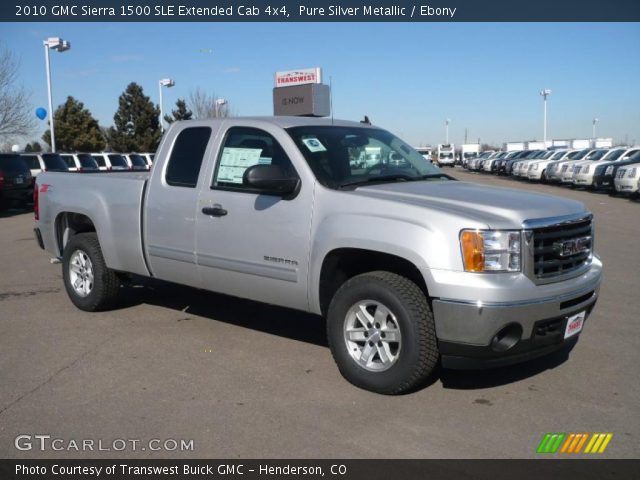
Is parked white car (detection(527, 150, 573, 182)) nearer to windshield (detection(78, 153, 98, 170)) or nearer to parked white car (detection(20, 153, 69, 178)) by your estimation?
windshield (detection(78, 153, 98, 170))

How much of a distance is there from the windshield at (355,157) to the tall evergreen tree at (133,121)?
4445 centimetres

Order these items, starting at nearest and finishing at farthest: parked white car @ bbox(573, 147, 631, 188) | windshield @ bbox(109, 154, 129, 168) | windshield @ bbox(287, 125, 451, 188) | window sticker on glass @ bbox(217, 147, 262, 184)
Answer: windshield @ bbox(287, 125, 451, 188)
window sticker on glass @ bbox(217, 147, 262, 184)
parked white car @ bbox(573, 147, 631, 188)
windshield @ bbox(109, 154, 129, 168)

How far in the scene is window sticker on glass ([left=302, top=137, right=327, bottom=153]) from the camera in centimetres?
512

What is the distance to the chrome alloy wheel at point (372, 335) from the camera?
4410 mm

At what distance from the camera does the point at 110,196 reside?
636 centimetres

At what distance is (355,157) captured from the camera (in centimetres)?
527

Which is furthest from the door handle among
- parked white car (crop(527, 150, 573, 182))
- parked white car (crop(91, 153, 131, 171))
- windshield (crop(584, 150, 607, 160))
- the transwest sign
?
parked white car (crop(527, 150, 573, 182))

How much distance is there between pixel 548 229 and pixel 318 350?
7.37ft

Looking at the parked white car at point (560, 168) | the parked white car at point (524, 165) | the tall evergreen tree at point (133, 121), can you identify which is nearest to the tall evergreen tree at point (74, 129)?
the tall evergreen tree at point (133, 121)

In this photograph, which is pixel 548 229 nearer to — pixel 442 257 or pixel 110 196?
pixel 442 257

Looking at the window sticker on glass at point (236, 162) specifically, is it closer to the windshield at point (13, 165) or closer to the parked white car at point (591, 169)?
the windshield at point (13, 165)

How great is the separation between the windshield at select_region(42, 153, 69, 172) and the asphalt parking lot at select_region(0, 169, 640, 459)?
53.5ft

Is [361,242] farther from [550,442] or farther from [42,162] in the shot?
[42,162]
